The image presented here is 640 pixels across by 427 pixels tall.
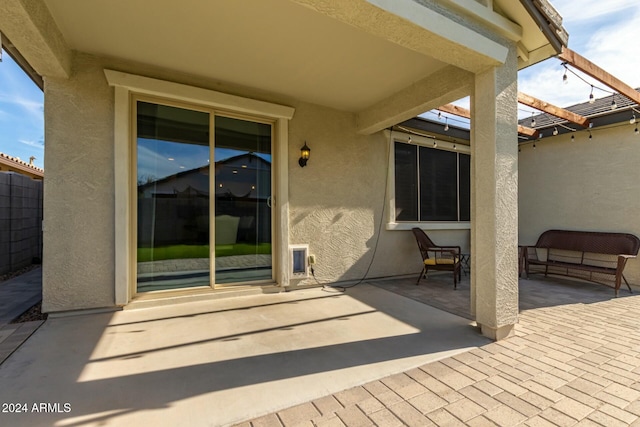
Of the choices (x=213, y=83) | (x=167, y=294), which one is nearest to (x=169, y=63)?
(x=213, y=83)

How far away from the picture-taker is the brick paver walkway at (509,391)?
64.0 inches

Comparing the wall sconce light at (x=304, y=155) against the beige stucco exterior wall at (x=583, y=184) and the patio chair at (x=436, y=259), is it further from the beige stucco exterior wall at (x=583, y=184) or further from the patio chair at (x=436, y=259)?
the beige stucco exterior wall at (x=583, y=184)

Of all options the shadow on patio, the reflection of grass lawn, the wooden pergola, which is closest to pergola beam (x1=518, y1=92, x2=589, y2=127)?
the wooden pergola

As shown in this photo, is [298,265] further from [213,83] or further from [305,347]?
[213,83]

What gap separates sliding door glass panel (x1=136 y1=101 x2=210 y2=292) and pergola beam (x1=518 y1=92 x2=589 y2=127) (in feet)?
15.6

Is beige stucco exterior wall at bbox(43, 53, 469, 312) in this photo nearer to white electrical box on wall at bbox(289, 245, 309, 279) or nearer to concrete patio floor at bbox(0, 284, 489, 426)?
white electrical box on wall at bbox(289, 245, 309, 279)

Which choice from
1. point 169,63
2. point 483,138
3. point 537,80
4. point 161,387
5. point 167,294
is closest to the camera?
point 161,387

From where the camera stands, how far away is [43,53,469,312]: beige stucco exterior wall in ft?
10.3

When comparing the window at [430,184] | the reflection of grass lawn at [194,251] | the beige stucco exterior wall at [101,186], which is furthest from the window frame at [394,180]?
the reflection of grass lawn at [194,251]

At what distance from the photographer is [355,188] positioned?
198 inches

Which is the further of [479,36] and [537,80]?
[537,80]

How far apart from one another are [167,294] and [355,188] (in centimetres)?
338

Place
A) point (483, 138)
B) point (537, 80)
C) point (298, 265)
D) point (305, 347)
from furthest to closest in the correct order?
point (537, 80) < point (298, 265) < point (483, 138) < point (305, 347)

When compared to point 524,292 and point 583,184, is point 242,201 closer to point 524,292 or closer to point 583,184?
point 524,292
